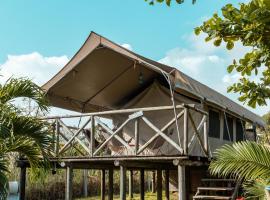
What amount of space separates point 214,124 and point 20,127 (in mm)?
7390

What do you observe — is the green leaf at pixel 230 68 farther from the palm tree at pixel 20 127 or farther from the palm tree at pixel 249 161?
the palm tree at pixel 20 127

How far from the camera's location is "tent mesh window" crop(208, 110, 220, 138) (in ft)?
37.6

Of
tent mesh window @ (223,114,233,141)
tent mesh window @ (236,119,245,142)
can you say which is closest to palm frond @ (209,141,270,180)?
tent mesh window @ (223,114,233,141)

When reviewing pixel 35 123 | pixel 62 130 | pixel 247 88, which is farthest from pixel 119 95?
pixel 247 88

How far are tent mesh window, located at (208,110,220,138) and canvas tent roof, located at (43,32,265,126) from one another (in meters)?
0.43

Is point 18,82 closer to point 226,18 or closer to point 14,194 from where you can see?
point 226,18

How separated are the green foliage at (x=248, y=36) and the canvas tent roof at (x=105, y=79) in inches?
181

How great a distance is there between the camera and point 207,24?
11.3ft

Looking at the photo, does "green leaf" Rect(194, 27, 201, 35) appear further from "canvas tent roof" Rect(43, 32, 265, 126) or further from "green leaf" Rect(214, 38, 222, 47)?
"canvas tent roof" Rect(43, 32, 265, 126)

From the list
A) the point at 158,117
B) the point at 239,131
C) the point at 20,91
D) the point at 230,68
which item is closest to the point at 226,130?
the point at 239,131

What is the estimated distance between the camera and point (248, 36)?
127 inches

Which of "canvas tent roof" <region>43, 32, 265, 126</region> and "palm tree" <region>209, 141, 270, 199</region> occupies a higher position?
"canvas tent roof" <region>43, 32, 265, 126</region>

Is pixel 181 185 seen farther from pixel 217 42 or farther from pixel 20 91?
pixel 217 42

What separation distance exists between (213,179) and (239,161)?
14.7 ft
